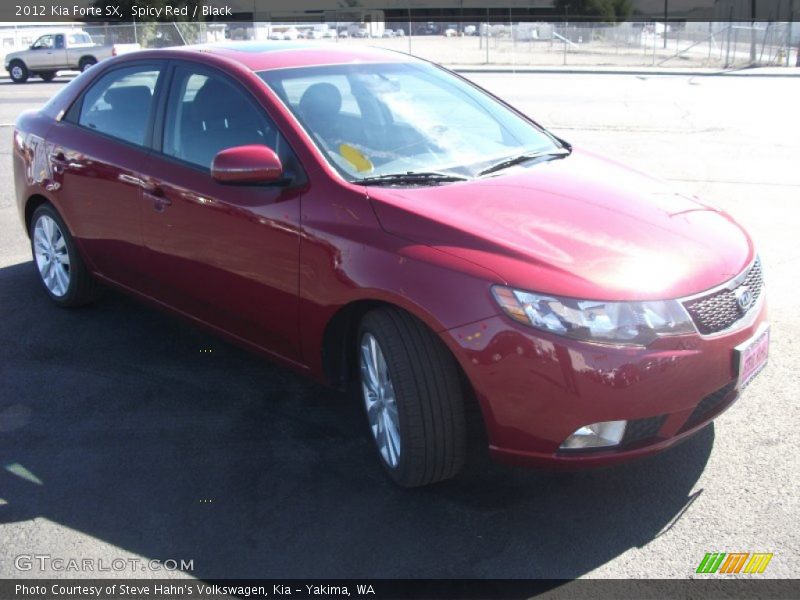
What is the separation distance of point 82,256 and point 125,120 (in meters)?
0.97

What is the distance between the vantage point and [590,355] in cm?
291

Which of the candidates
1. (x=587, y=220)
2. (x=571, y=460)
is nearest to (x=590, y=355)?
(x=571, y=460)

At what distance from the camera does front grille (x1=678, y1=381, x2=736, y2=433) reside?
314 centimetres

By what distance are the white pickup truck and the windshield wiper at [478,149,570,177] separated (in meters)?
26.4

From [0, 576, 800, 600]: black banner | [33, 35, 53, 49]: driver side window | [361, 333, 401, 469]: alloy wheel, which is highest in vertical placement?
[33, 35, 53, 49]: driver side window

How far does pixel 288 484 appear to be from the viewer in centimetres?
357

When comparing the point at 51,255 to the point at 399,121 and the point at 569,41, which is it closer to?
the point at 399,121

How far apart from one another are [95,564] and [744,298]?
8.72 ft

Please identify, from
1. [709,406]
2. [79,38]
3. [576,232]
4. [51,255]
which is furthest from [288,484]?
[79,38]

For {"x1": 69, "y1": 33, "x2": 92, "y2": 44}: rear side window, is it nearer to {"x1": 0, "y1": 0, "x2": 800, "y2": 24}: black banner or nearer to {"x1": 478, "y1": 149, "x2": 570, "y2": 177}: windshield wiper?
{"x1": 0, "y1": 0, "x2": 800, "y2": 24}: black banner

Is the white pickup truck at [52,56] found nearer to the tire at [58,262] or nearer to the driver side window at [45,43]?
the driver side window at [45,43]

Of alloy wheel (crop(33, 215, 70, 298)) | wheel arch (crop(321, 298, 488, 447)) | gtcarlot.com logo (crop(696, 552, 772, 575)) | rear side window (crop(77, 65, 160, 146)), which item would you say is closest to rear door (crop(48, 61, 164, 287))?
rear side window (crop(77, 65, 160, 146))

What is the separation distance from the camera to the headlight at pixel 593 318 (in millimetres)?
2949

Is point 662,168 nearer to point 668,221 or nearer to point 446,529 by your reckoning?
point 668,221
